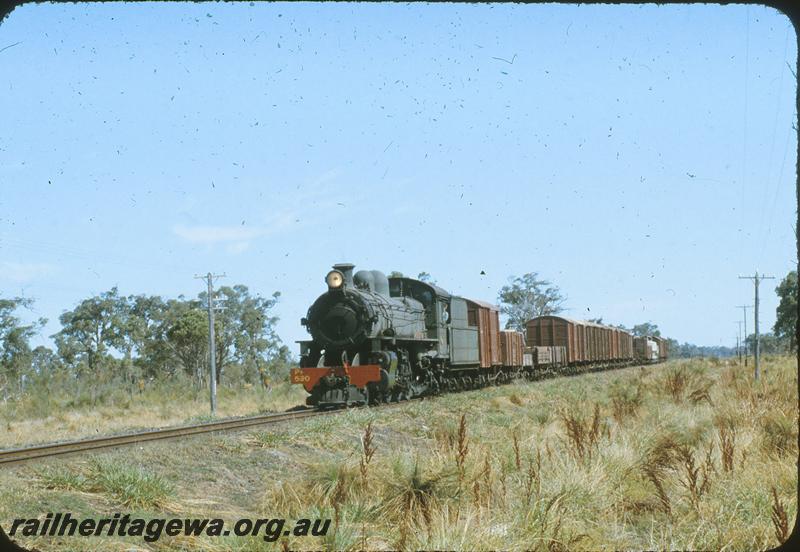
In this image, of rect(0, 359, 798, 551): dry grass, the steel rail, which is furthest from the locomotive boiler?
rect(0, 359, 798, 551): dry grass

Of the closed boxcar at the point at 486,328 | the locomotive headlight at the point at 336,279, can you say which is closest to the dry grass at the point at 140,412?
the locomotive headlight at the point at 336,279

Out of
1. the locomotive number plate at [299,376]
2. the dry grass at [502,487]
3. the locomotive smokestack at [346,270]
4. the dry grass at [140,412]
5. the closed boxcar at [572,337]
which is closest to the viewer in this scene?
the dry grass at [502,487]

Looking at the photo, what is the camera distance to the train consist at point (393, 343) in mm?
16859

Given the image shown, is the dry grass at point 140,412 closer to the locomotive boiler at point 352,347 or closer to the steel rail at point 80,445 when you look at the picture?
the locomotive boiler at point 352,347

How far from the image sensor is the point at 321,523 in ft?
18.3

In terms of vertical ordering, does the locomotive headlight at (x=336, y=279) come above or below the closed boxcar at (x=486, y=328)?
above

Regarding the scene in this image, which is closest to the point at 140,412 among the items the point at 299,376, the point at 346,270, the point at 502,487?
the point at 299,376

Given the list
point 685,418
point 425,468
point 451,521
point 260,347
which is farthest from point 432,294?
point 260,347

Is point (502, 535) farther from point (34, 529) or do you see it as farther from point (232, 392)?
point (232, 392)

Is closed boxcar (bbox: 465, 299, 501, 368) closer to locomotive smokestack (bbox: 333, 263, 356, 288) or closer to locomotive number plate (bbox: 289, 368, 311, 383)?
locomotive smokestack (bbox: 333, 263, 356, 288)

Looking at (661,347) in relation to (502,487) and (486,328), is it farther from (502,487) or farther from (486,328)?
(502,487)

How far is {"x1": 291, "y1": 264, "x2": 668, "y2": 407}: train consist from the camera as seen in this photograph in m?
16.9

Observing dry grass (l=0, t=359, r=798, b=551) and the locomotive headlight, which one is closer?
dry grass (l=0, t=359, r=798, b=551)

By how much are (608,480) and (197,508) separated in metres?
3.98
